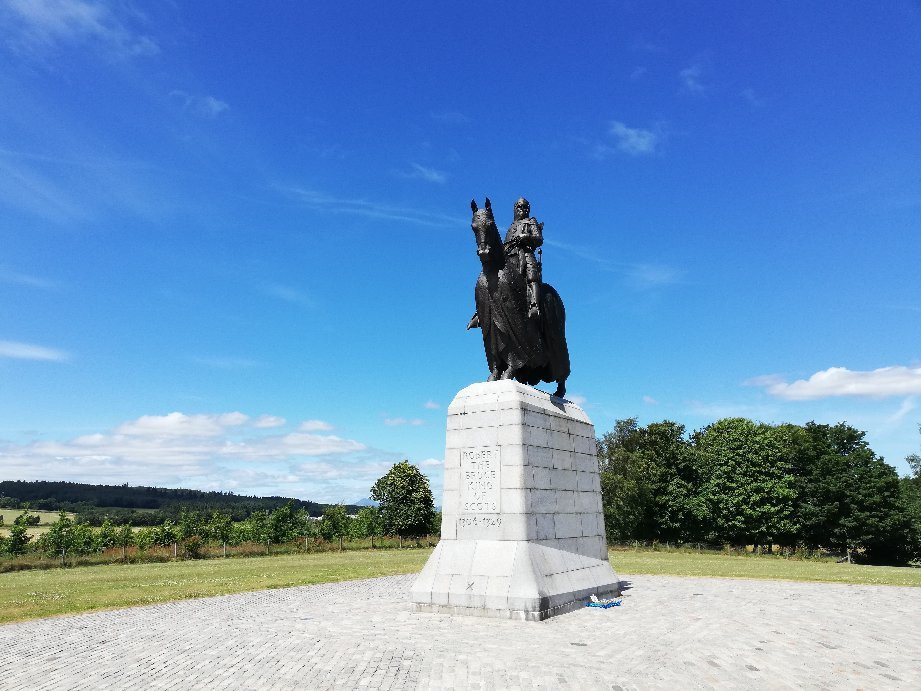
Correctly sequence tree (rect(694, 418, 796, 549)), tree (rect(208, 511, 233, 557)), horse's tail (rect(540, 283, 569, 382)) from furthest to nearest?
tree (rect(208, 511, 233, 557)), tree (rect(694, 418, 796, 549)), horse's tail (rect(540, 283, 569, 382))

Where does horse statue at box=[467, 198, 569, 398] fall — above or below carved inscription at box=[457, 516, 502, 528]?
above

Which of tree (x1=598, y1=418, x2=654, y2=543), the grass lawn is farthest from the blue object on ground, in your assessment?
tree (x1=598, y1=418, x2=654, y2=543)

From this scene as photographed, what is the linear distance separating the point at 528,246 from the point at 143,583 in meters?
16.5

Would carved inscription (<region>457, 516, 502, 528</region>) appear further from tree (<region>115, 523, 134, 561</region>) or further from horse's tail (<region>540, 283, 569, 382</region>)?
tree (<region>115, 523, 134, 561</region>)

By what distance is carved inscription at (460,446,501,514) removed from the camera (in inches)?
500

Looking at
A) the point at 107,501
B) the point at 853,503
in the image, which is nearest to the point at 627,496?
the point at 853,503

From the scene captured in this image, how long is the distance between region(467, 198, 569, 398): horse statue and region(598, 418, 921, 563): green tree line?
127 feet

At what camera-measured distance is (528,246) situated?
49.8 ft

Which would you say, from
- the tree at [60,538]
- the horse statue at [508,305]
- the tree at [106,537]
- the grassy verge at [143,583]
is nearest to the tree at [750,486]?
the grassy verge at [143,583]

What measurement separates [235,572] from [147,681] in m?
17.7

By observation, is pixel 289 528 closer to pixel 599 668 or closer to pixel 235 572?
pixel 235 572

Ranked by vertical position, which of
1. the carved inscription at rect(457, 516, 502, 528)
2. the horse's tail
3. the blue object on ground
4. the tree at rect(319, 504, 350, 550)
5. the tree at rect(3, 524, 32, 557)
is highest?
the horse's tail

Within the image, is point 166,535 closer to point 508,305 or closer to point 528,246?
point 508,305

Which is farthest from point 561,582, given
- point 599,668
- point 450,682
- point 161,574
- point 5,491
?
point 5,491
